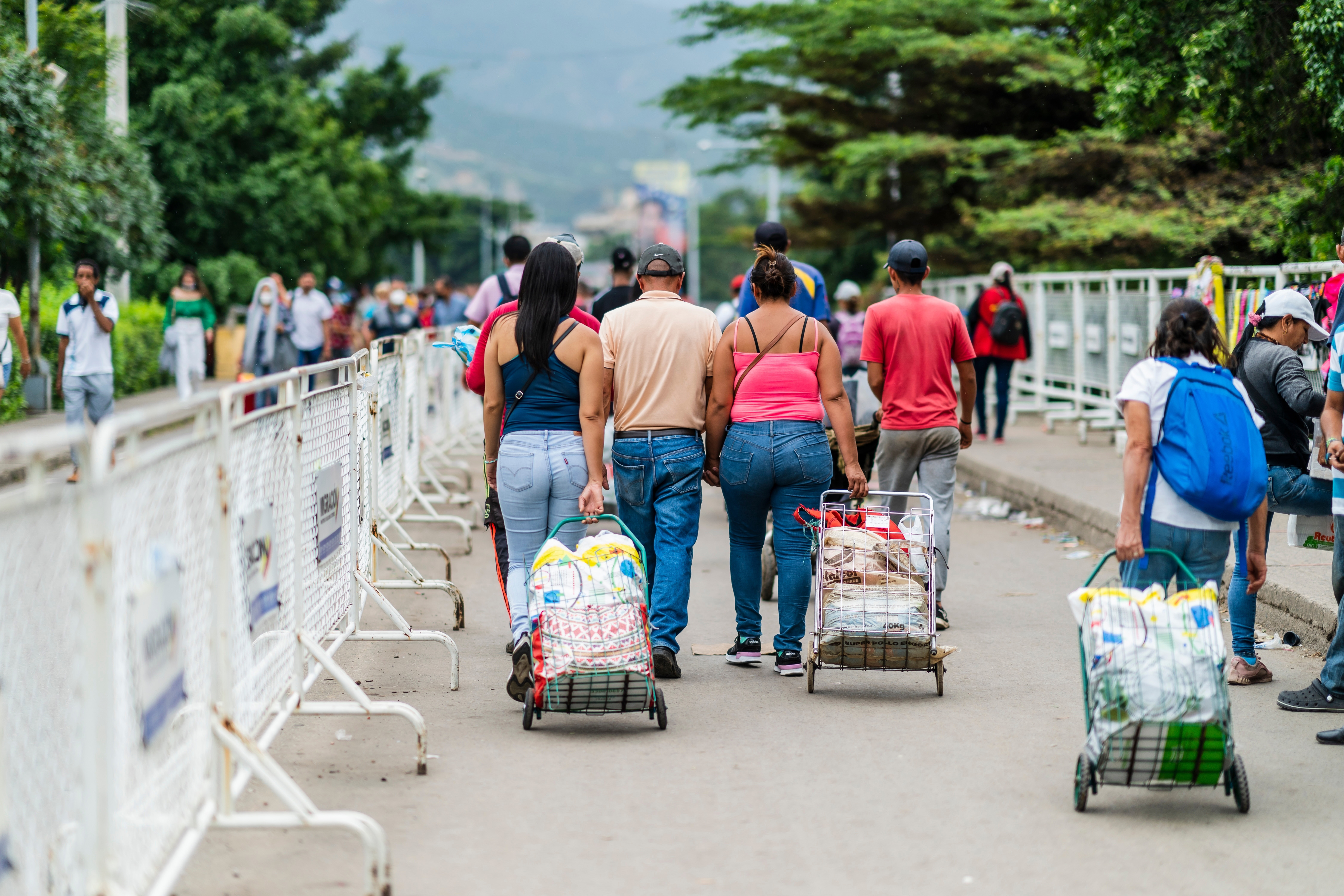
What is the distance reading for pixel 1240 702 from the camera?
247 inches

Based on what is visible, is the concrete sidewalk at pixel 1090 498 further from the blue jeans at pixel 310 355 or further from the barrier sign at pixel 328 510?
the blue jeans at pixel 310 355

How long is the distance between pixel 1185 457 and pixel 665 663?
2.60 metres

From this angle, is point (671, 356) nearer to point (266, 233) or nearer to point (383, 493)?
point (383, 493)

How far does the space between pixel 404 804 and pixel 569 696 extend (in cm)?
92

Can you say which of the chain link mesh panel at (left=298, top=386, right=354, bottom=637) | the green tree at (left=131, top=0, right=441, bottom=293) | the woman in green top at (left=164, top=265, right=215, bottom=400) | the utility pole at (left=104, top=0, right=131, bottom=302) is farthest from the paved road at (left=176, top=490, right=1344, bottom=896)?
the green tree at (left=131, top=0, right=441, bottom=293)

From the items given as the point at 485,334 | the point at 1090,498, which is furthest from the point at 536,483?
the point at 1090,498

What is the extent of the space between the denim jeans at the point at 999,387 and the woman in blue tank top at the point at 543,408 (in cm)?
1036

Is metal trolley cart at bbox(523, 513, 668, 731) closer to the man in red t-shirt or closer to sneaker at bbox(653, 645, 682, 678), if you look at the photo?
sneaker at bbox(653, 645, 682, 678)

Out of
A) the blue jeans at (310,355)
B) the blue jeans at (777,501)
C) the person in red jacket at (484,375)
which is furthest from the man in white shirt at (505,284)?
the blue jeans at (310,355)

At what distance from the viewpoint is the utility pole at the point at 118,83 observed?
22969 mm

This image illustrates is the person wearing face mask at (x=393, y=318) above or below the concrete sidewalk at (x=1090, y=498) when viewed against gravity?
above

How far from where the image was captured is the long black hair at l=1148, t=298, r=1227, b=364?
16.7ft

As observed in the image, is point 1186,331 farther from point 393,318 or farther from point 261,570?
point 393,318

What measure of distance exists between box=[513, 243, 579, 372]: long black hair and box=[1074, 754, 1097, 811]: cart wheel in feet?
8.75
